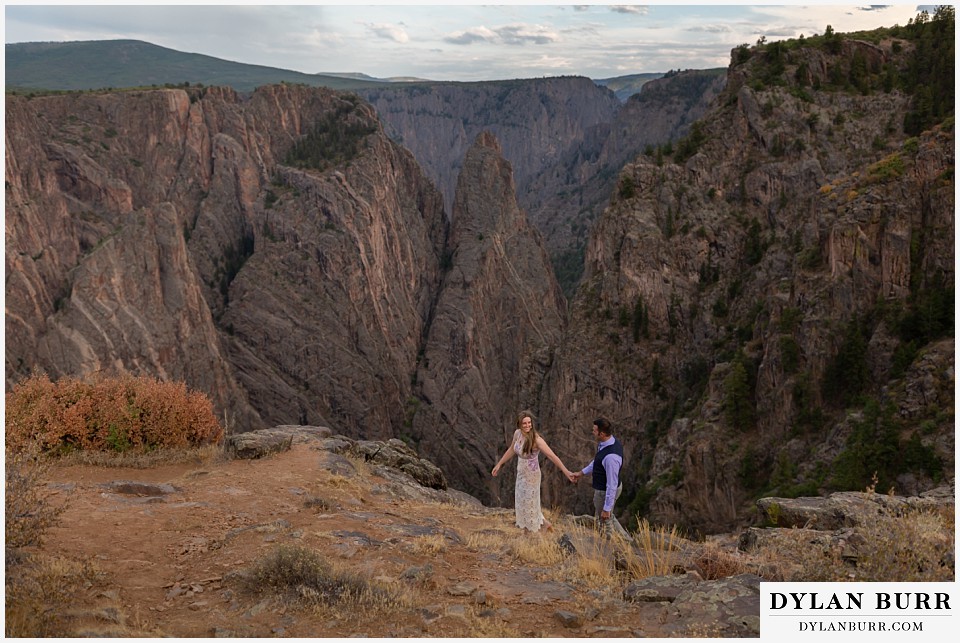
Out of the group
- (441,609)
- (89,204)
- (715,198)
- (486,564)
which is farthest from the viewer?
(89,204)

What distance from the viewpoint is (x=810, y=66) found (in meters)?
55.4

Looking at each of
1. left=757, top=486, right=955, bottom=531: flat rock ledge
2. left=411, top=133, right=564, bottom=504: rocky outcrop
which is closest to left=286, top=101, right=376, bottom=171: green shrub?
left=411, top=133, right=564, bottom=504: rocky outcrop

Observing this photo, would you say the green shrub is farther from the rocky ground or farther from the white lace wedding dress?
the white lace wedding dress

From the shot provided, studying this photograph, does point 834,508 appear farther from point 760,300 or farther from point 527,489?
point 760,300

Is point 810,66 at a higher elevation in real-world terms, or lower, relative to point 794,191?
higher

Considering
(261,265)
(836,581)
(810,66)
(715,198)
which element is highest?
(810,66)

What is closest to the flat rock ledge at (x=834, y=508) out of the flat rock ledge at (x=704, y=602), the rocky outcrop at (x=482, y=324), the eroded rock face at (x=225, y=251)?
the flat rock ledge at (x=704, y=602)

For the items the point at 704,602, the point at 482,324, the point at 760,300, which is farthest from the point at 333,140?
the point at 704,602

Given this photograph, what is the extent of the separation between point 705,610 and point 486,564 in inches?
139

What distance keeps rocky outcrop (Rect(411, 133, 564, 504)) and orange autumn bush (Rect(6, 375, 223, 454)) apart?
2534 inches

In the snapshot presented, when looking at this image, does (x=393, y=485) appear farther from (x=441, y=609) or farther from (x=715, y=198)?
(x=715, y=198)

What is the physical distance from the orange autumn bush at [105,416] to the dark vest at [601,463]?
1131 cm

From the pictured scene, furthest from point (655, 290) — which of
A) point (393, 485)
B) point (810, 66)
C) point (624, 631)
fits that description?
point (624, 631)

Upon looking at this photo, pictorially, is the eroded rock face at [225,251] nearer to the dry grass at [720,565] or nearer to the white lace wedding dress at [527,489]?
the white lace wedding dress at [527,489]
